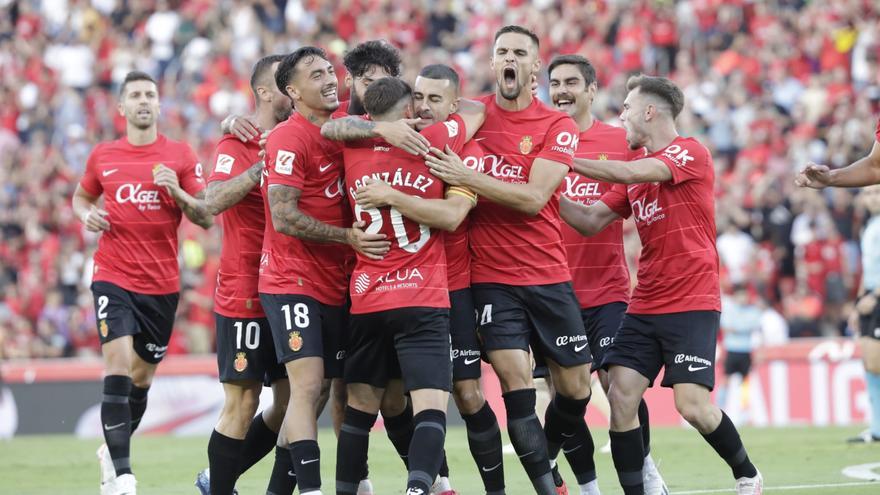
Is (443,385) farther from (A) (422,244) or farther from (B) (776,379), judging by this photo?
(B) (776,379)

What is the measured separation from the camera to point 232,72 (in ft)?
90.3

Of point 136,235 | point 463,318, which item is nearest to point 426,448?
point 463,318

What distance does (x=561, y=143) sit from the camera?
8852 mm

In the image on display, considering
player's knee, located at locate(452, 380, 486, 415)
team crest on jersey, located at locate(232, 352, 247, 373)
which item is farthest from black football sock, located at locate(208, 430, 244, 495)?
player's knee, located at locate(452, 380, 486, 415)

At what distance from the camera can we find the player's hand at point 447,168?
8.32 meters

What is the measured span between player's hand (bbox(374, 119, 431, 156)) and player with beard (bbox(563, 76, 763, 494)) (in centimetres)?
128

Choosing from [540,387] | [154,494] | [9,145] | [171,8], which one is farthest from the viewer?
[171,8]

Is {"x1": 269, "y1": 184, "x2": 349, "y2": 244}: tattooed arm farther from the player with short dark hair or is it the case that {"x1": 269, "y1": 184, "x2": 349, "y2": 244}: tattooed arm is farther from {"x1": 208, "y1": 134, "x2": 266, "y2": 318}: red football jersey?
{"x1": 208, "y1": 134, "x2": 266, "y2": 318}: red football jersey

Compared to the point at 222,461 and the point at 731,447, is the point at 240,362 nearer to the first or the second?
the point at 222,461

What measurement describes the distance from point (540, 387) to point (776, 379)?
648 cm

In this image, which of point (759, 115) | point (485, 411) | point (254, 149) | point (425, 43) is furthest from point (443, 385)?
point (425, 43)

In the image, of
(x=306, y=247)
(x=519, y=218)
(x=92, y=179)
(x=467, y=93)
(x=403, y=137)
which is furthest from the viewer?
(x=467, y=93)

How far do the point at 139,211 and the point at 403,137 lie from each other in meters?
3.69

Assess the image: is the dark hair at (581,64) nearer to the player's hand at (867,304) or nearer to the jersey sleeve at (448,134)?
the jersey sleeve at (448,134)
